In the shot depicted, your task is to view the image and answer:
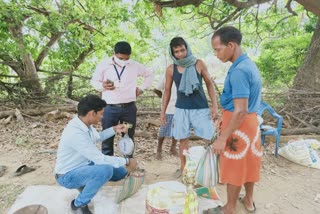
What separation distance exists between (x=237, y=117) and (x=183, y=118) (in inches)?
43.6

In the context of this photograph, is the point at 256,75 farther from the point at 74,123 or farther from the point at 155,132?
the point at 155,132

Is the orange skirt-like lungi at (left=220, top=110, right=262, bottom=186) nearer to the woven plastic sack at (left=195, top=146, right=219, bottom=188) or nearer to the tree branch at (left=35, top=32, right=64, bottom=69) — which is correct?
the woven plastic sack at (left=195, top=146, right=219, bottom=188)

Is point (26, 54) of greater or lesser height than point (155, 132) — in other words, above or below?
above

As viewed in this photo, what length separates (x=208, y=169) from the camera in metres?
2.68

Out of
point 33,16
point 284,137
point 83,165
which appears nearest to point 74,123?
point 83,165

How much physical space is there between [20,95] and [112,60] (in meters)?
3.86

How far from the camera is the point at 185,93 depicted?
331cm

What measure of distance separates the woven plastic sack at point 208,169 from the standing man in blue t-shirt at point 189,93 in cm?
64

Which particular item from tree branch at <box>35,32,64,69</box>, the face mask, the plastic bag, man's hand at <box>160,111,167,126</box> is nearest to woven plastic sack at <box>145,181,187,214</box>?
man's hand at <box>160,111,167,126</box>

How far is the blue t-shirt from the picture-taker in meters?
2.32

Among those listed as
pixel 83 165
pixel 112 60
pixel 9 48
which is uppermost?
pixel 9 48

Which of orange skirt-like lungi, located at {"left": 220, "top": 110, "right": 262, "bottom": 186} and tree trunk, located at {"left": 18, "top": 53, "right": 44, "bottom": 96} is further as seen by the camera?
tree trunk, located at {"left": 18, "top": 53, "right": 44, "bottom": 96}

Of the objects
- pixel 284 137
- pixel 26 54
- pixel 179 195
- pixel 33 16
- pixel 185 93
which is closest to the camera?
pixel 179 195

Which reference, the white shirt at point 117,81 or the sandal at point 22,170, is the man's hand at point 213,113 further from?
the sandal at point 22,170
